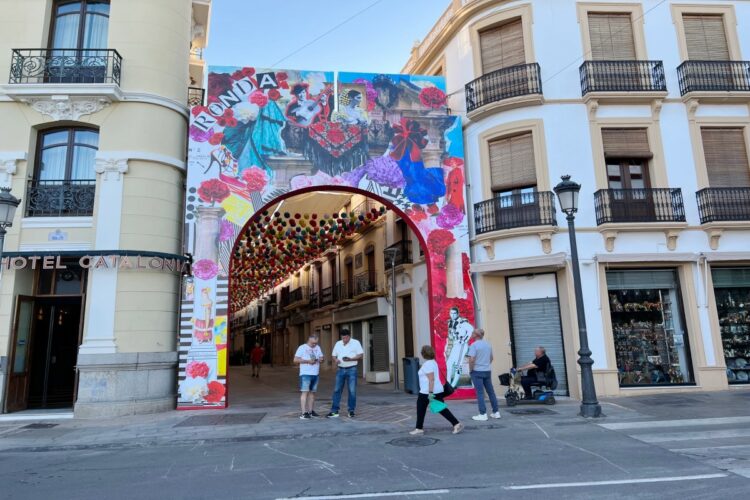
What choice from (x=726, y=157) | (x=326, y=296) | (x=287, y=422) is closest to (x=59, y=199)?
(x=287, y=422)

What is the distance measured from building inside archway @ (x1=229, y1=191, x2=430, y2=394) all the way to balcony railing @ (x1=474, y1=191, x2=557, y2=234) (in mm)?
3017

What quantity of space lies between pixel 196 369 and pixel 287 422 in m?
3.26

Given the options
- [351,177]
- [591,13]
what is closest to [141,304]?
[351,177]

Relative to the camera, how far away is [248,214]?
44.1ft

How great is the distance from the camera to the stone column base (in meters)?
11.6

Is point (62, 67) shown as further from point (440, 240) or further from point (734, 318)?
point (734, 318)

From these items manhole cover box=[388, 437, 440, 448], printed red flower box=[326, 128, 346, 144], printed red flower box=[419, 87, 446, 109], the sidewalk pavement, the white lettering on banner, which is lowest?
manhole cover box=[388, 437, 440, 448]

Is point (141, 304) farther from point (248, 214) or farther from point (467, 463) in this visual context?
point (467, 463)

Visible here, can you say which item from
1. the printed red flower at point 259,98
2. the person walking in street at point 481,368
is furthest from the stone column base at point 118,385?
the person walking in street at point 481,368

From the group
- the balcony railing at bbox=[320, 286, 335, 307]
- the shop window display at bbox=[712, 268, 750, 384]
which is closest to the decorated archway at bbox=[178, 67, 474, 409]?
the shop window display at bbox=[712, 268, 750, 384]

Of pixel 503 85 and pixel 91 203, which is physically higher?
pixel 503 85

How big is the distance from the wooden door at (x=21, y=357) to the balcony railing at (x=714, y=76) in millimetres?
17974

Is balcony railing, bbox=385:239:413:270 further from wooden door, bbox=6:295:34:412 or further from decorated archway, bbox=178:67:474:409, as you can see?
wooden door, bbox=6:295:34:412

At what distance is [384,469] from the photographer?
6.50m
